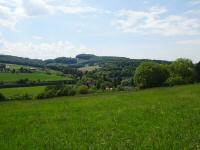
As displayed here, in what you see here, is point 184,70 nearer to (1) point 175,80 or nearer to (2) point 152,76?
(2) point 152,76

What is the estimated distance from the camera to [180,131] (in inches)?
688

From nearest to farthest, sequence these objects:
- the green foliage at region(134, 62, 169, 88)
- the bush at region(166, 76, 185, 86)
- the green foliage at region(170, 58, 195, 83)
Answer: the bush at region(166, 76, 185, 86)
the green foliage at region(134, 62, 169, 88)
the green foliage at region(170, 58, 195, 83)

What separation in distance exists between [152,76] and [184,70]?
9973mm


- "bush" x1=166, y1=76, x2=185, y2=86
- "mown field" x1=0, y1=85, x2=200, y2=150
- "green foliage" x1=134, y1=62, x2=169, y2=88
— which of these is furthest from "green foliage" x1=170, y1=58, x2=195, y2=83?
"mown field" x1=0, y1=85, x2=200, y2=150

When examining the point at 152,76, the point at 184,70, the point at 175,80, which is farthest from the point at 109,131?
the point at 184,70

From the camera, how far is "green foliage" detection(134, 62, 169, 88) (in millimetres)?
105812

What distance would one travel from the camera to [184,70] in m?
108

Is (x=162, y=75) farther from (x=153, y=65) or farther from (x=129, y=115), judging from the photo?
(x=129, y=115)

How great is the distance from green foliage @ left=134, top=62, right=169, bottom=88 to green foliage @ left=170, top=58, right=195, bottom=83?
301 cm

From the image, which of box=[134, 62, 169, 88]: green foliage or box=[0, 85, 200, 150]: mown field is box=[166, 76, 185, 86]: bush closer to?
box=[134, 62, 169, 88]: green foliage

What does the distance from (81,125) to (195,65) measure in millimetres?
91148

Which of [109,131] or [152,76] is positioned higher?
[152,76]

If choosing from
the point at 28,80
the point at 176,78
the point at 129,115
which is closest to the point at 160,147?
the point at 129,115

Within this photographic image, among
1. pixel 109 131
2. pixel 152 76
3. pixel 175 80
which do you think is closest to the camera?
pixel 109 131
